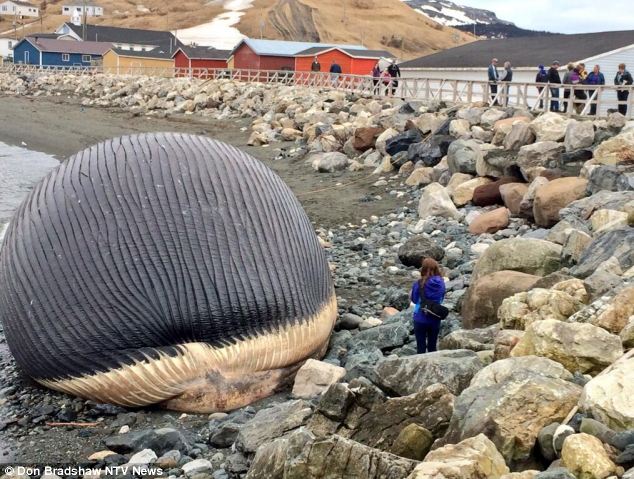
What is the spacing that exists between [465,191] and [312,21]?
97.0 meters

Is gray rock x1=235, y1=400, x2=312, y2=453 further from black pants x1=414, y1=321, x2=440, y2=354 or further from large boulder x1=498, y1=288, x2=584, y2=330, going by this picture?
large boulder x1=498, y1=288, x2=584, y2=330

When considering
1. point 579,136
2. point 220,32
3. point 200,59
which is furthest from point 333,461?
point 220,32

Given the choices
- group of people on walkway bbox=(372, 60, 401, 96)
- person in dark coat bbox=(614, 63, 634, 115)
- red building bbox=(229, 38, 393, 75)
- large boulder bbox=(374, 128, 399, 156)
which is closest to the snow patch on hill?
red building bbox=(229, 38, 393, 75)

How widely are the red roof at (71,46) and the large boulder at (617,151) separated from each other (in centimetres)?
7863

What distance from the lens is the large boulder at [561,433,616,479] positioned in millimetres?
4516

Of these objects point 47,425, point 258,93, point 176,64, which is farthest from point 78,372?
point 176,64

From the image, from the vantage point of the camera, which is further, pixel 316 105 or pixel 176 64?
pixel 176 64

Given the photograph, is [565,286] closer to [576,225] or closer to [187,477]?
[576,225]

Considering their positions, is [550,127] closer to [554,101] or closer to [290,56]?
[554,101]

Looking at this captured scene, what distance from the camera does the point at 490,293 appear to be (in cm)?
884

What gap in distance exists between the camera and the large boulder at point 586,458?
452 cm

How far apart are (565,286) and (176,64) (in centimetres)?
6554

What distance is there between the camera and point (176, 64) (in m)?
69.8
